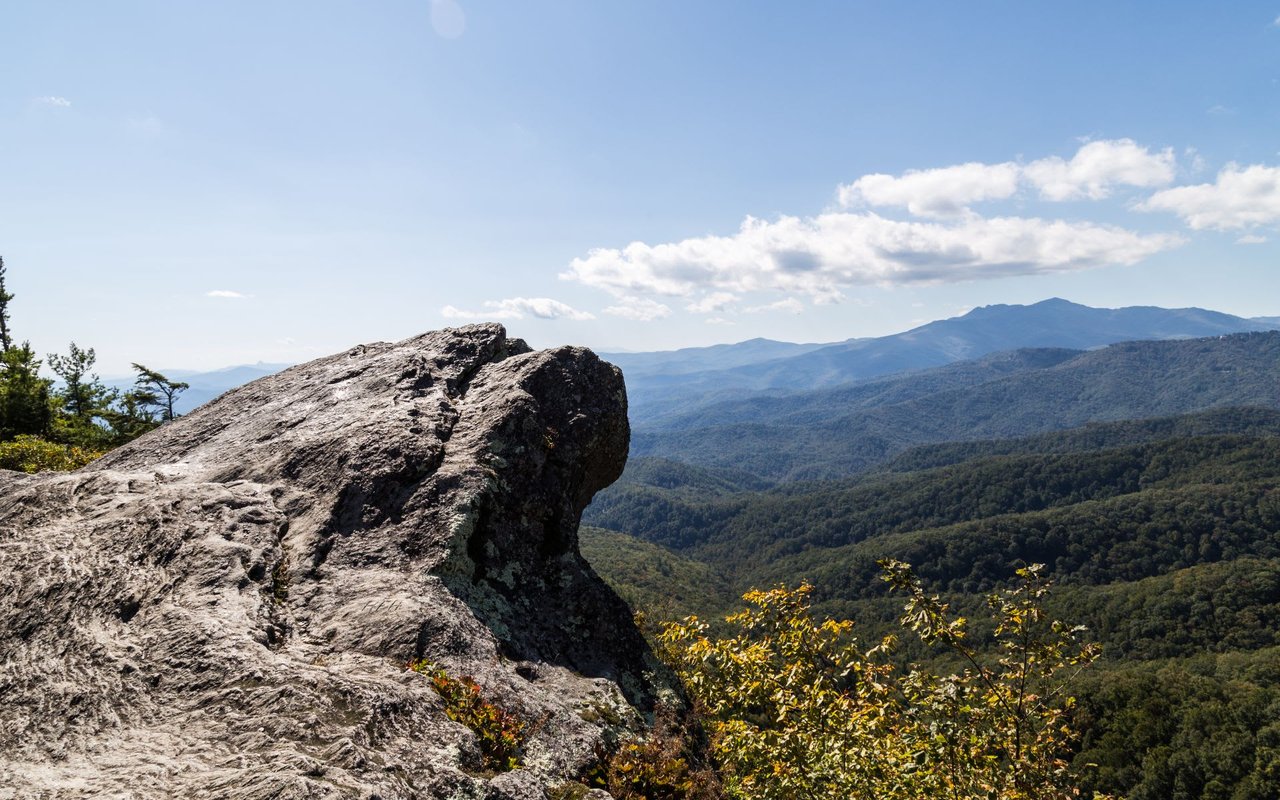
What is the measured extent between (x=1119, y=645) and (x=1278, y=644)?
30.6m

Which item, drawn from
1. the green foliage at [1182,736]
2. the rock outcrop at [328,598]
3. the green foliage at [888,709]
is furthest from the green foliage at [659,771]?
the green foliage at [1182,736]

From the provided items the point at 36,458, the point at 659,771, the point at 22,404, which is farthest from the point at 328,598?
the point at 22,404

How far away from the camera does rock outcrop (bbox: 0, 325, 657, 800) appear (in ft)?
17.8

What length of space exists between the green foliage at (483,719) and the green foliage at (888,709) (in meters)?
3.88

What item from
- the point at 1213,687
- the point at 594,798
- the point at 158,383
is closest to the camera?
the point at 594,798

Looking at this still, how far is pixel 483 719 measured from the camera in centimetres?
629

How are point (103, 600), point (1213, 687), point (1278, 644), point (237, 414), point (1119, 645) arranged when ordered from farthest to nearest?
point (1119, 645) < point (1278, 644) < point (1213, 687) < point (237, 414) < point (103, 600)

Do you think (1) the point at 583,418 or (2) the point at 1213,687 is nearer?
(1) the point at 583,418

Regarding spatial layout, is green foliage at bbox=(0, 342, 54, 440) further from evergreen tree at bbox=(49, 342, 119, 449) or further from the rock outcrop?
the rock outcrop

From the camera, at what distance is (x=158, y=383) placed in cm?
4569

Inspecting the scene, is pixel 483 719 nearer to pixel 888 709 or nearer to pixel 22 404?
pixel 888 709

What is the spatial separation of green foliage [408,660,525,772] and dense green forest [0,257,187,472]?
715 inches

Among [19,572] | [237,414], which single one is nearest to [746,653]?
[19,572]

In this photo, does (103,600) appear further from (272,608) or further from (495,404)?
(495,404)
